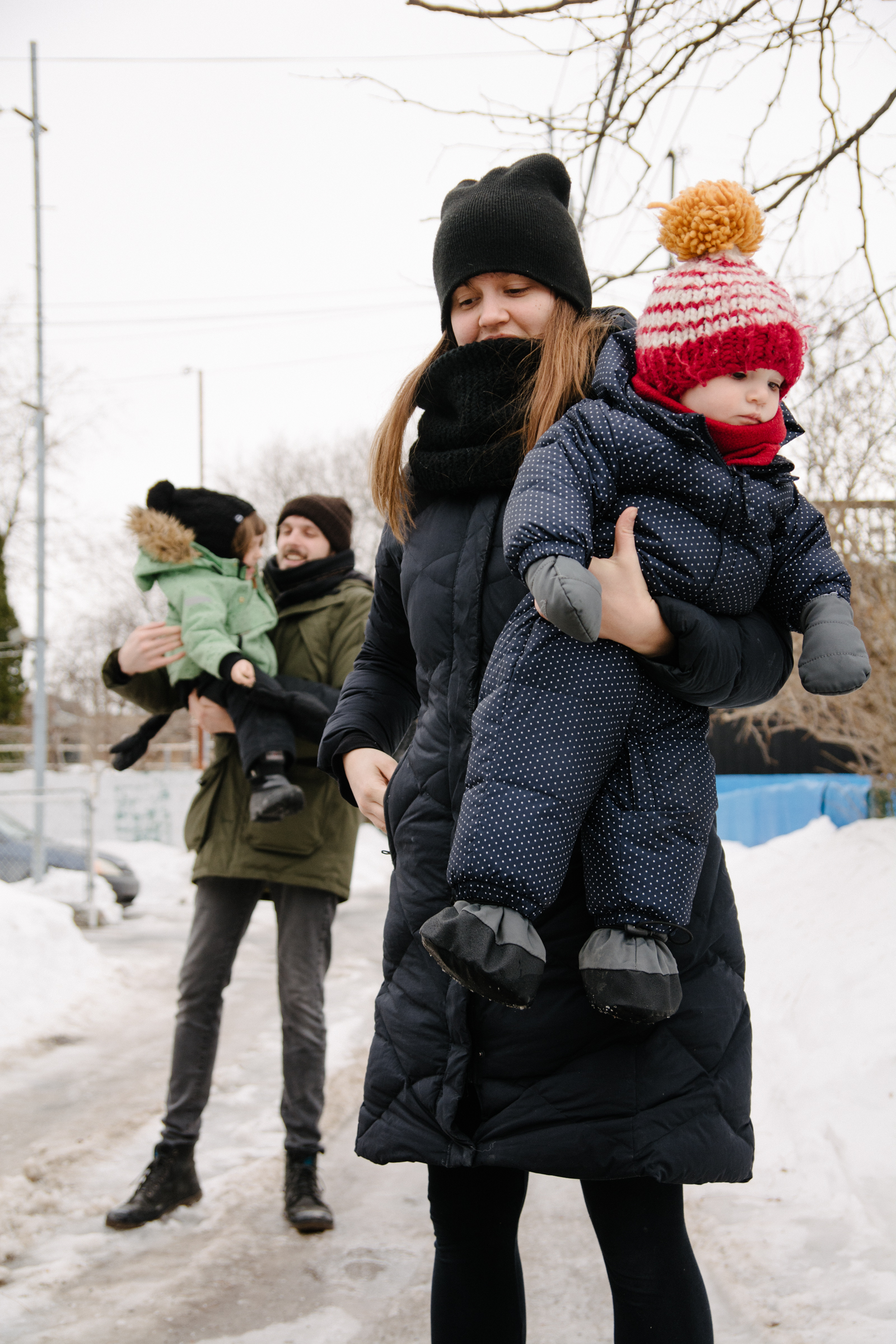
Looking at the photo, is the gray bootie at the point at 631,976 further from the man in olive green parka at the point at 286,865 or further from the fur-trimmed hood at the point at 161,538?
the fur-trimmed hood at the point at 161,538

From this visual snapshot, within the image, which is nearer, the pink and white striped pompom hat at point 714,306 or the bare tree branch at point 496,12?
the pink and white striped pompom hat at point 714,306

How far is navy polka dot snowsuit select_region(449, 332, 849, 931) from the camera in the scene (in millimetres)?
1310

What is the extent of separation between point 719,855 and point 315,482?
1103 inches

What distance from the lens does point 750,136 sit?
3.51m

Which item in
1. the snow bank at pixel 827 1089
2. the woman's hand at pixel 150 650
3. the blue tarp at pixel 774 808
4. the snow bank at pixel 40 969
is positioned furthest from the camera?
the blue tarp at pixel 774 808

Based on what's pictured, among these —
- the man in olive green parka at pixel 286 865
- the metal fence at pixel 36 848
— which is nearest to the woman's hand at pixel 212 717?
the man in olive green parka at pixel 286 865

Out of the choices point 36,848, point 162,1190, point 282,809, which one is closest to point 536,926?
point 282,809

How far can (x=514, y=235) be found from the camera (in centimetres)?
170

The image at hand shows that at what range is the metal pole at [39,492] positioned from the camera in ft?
34.8

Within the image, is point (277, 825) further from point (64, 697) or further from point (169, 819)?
point (64, 697)

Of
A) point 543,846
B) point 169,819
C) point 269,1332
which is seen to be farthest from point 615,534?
point 169,819

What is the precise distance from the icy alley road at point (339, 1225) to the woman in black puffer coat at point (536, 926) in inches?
43.2

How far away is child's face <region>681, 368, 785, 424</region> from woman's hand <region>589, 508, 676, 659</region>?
0.26 m

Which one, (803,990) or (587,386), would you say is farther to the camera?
(803,990)
